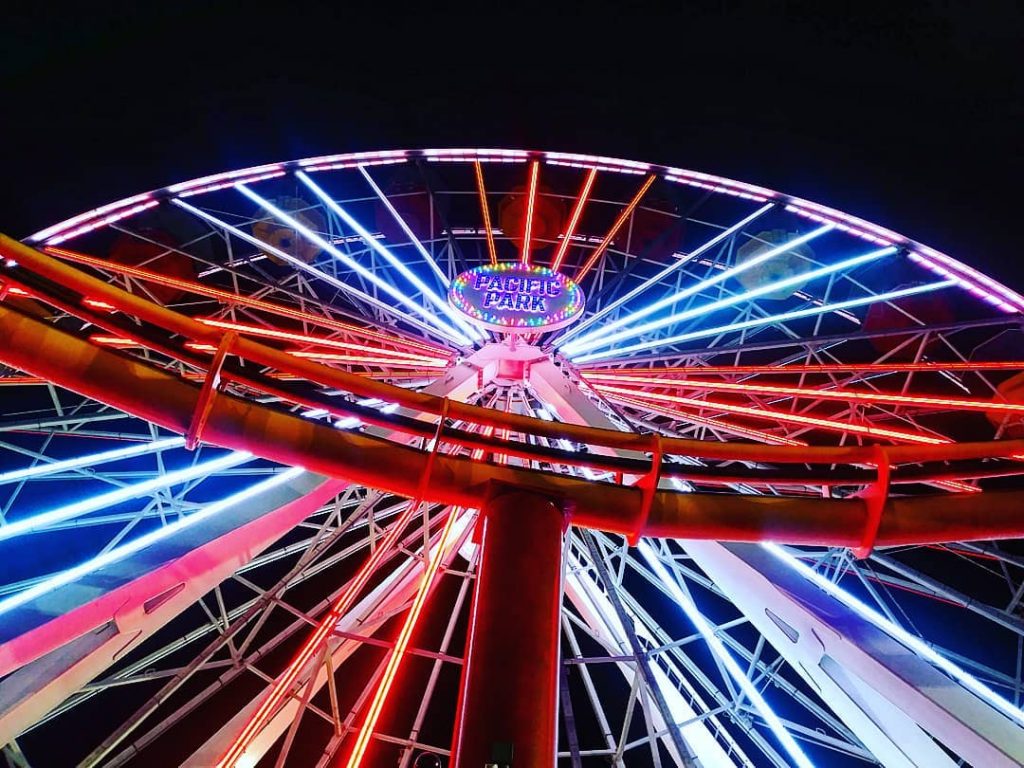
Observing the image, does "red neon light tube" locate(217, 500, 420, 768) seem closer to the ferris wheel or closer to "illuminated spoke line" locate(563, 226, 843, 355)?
the ferris wheel

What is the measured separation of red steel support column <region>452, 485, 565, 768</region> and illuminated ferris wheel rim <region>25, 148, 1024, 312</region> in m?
8.19

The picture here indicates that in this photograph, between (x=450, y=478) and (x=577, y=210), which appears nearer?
(x=450, y=478)

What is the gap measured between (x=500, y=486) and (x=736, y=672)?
5791 millimetres

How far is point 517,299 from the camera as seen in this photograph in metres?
11.0

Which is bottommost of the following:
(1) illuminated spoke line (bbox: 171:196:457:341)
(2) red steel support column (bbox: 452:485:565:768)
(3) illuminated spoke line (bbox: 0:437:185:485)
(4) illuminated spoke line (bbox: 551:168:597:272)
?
(2) red steel support column (bbox: 452:485:565:768)

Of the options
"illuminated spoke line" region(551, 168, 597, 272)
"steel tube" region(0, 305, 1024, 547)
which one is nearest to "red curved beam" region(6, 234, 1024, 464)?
"steel tube" region(0, 305, 1024, 547)

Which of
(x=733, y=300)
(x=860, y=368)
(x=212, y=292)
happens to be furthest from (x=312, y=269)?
(x=860, y=368)

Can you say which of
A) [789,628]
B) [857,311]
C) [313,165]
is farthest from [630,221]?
[789,628]

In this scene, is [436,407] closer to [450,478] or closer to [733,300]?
[450,478]

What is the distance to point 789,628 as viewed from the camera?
6.17 m

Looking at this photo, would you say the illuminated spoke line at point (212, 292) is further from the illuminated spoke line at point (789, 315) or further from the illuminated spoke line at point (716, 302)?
the illuminated spoke line at point (789, 315)

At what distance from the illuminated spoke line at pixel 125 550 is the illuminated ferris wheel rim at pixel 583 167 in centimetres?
537

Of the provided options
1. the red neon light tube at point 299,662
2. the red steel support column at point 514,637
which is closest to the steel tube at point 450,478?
the red steel support column at point 514,637

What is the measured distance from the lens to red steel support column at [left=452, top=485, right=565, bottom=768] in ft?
12.4
